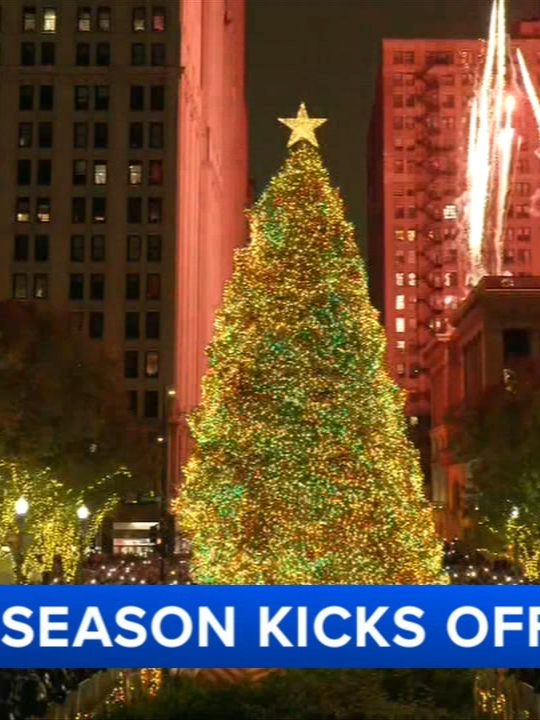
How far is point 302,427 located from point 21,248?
75.0 m

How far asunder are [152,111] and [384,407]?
3056 inches

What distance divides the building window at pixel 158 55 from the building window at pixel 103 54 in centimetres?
383

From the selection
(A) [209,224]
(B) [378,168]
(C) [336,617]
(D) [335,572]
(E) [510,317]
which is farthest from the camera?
(B) [378,168]

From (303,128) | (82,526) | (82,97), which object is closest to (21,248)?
(82,97)

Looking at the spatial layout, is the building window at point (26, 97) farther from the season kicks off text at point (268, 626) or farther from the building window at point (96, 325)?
the season kicks off text at point (268, 626)

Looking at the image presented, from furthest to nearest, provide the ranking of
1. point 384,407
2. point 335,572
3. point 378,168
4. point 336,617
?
point 378,168 → point 384,407 → point 335,572 → point 336,617

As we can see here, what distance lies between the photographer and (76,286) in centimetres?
9806

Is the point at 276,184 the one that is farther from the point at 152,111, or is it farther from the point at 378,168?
the point at 378,168

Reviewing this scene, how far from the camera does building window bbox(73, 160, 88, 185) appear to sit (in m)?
98.9

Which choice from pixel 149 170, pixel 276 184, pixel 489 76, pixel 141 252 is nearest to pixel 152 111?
pixel 149 170

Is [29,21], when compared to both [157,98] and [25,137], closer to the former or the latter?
[25,137]

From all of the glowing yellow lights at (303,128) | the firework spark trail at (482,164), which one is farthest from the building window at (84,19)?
the glowing yellow lights at (303,128)

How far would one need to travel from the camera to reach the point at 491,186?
95.8 metres

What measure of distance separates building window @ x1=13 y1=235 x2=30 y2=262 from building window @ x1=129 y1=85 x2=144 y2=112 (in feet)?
49.1
